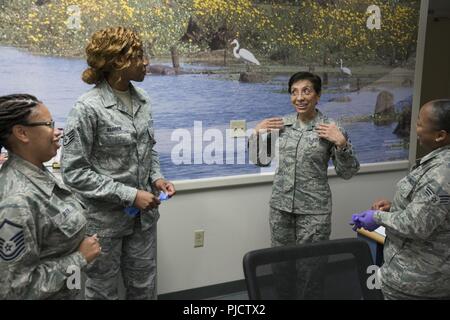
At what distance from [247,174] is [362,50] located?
1.23 meters

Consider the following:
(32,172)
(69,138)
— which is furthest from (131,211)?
(32,172)

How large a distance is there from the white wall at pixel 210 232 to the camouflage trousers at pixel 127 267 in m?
0.62

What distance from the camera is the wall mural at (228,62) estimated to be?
208 cm

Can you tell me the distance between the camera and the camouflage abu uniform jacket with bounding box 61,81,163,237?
63.3 inches

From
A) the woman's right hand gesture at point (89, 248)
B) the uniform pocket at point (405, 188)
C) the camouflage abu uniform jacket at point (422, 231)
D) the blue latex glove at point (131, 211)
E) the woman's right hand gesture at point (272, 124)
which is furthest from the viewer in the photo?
the woman's right hand gesture at point (272, 124)

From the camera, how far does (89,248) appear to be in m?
1.26

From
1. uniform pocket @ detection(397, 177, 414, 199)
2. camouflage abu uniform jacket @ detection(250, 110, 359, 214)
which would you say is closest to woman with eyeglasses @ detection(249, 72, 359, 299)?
camouflage abu uniform jacket @ detection(250, 110, 359, 214)

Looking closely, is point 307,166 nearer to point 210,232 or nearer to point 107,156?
point 210,232

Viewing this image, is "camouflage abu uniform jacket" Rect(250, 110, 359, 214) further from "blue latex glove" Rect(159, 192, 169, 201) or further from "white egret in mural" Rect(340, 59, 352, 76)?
"white egret in mural" Rect(340, 59, 352, 76)

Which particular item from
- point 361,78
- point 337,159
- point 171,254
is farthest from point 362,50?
point 171,254

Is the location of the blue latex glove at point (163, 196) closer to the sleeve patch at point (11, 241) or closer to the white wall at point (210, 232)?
the white wall at point (210, 232)

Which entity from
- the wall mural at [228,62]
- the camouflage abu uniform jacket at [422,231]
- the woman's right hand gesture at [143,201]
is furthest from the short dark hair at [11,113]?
the camouflage abu uniform jacket at [422,231]

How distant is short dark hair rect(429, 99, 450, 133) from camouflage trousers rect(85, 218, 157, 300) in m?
1.24

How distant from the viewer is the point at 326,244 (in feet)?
4.01
